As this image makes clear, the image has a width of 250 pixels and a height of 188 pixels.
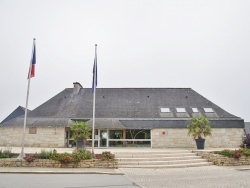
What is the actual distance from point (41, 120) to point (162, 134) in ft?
36.3

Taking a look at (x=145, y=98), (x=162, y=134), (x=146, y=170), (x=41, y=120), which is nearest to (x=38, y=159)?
(x=146, y=170)

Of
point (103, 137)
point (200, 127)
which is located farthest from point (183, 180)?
point (103, 137)

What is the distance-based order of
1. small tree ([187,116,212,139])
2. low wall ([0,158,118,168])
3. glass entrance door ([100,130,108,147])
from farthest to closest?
glass entrance door ([100,130,108,147]) < small tree ([187,116,212,139]) < low wall ([0,158,118,168])

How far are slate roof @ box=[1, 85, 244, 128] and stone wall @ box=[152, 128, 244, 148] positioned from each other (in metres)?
0.70

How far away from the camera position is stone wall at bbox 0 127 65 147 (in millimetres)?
20281

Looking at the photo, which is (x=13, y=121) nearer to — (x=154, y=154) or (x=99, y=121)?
(x=99, y=121)

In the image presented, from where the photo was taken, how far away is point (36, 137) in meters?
20.6

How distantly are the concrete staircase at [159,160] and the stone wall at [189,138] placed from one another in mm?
5290

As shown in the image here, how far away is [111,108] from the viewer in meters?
23.4

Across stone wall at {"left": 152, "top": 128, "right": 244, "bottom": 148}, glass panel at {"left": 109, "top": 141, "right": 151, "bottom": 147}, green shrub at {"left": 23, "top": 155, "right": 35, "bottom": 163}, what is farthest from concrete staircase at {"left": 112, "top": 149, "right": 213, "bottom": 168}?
glass panel at {"left": 109, "top": 141, "right": 151, "bottom": 147}

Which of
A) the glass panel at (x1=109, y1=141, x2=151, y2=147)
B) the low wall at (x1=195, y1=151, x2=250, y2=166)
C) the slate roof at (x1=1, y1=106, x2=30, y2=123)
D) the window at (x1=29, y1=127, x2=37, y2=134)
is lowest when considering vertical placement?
the low wall at (x1=195, y1=151, x2=250, y2=166)

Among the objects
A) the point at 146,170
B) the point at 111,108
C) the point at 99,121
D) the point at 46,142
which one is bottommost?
the point at 146,170

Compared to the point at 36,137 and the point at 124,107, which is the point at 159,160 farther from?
the point at 36,137

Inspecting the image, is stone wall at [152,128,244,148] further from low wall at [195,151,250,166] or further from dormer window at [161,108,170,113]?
low wall at [195,151,250,166]
